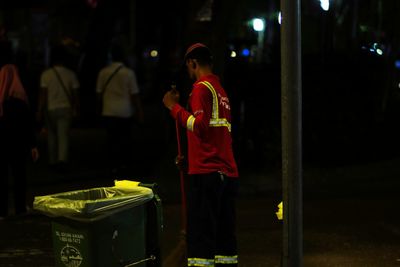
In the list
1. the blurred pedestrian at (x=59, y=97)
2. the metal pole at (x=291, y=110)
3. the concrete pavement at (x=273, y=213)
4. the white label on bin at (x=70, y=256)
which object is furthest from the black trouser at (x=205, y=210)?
the blurred pedestrian at (x=59, y=97)

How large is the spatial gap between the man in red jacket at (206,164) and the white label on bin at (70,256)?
4.02ft

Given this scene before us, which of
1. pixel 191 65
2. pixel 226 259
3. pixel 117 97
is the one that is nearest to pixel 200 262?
pixel 226 259

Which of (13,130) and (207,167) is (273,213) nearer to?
(13,130)

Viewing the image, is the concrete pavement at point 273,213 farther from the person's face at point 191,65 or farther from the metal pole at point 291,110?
the person's face at point 191,65

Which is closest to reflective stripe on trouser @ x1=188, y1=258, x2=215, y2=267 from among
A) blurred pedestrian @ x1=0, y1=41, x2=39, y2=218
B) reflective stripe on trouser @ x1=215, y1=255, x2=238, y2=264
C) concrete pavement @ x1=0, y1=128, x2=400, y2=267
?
reflective stripe on trouser @ x1=215, y1=255, x2=238, y2=264

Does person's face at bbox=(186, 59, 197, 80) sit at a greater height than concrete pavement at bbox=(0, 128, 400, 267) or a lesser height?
greater

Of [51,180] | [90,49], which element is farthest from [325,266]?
[90,49]

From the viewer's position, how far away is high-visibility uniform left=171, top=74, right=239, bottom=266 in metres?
5.82

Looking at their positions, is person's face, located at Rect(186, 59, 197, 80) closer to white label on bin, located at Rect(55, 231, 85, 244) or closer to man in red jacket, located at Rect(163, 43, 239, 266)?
man in red jacket, located at Rect(163, 43, 239, 266)

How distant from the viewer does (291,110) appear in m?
5.41

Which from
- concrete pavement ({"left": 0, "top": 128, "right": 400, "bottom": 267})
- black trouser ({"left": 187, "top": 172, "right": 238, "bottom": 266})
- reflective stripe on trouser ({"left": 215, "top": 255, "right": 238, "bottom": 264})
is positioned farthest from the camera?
concrete pavement ({"left": 0, "top": 128, "right": 400, "bottom": 267})

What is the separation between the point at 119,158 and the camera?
12.2 meters

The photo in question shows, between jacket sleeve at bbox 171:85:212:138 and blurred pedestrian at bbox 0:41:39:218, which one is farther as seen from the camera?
blurred pedestrian at bbox 0:41:39:218

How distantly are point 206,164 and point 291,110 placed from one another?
803 mm
